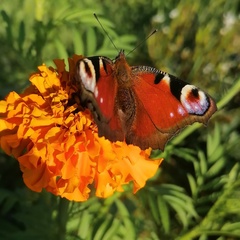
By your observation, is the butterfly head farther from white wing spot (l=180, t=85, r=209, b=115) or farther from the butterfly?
white wing spot (l=180, t=85, r=209, b=115)

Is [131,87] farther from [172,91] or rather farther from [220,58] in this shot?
[220,58]

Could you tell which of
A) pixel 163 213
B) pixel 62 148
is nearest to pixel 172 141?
pixel 163 213

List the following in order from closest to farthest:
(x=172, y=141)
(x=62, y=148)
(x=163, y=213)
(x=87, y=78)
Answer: (x=87, y=78) < (x=62, y=148) < (x=163, y=213) < (x=172, y=141)

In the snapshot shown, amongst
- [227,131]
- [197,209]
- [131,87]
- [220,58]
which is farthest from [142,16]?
[131,87]

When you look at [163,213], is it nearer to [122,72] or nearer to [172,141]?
[172,141]

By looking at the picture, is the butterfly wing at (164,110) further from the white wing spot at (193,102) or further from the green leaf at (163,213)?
the green leaf at (163,213)

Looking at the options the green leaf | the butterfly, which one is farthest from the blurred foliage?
the butterfly
